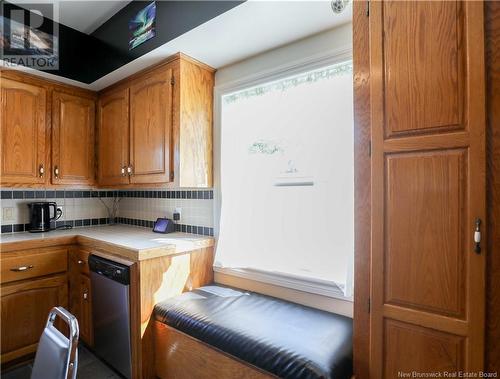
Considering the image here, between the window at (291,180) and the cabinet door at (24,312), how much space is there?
1.33 metres

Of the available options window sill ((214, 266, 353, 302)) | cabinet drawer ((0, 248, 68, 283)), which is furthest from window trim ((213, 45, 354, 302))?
cabinet drawer ((0, 248, 68, 283))

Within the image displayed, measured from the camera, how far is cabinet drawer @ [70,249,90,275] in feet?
7.02

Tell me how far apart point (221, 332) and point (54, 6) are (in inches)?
99.0

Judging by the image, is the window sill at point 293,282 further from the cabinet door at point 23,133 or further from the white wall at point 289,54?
the cabinet door at point 23,133

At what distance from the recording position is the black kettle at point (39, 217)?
2.42 m

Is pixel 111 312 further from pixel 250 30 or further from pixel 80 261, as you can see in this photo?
pixel 250 30

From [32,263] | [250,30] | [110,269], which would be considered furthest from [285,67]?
[32,263]

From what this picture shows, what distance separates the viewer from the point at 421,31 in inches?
37.5

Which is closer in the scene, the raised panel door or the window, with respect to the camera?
the raised panel door

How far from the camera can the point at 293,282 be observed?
5.72 ft

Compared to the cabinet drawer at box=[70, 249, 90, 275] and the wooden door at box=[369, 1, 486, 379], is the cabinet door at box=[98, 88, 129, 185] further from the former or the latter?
the wooden door at box=[369, 1, 486, 379]

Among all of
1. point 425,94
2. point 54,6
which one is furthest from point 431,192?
point 54,6

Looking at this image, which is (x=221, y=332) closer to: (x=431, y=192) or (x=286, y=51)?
(x=431, y=192)

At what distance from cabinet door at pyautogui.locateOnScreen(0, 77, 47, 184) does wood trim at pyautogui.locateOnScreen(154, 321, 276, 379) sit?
5.38ft
